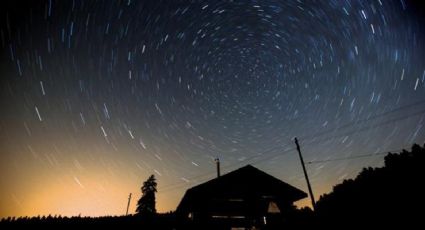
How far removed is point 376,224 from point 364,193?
635mm

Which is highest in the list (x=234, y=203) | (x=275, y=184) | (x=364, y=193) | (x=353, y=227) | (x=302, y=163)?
(x=302, y=163)

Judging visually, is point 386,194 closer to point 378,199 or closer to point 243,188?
point 378,199

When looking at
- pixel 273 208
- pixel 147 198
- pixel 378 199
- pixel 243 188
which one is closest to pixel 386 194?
pixel 378 199

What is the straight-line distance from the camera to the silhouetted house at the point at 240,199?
35.5 feet

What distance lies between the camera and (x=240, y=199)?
11.2m

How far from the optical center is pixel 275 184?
11312 mm

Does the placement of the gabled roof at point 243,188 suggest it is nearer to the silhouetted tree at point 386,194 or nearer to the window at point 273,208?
the window at point 273,208

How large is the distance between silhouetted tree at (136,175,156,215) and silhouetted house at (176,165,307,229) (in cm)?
2897

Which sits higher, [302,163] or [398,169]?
[302,163]

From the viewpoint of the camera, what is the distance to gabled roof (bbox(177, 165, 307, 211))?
10.8m

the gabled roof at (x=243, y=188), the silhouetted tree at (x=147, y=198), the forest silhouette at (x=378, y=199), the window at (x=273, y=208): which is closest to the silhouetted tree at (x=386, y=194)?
the forest silhouette at (x=378, y=199)

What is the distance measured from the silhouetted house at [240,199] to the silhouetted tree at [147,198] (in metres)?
29.0

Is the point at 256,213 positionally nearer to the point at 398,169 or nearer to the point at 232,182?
A: the point at 232,182

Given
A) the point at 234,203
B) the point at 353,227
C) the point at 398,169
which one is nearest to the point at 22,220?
the point at 234,203
